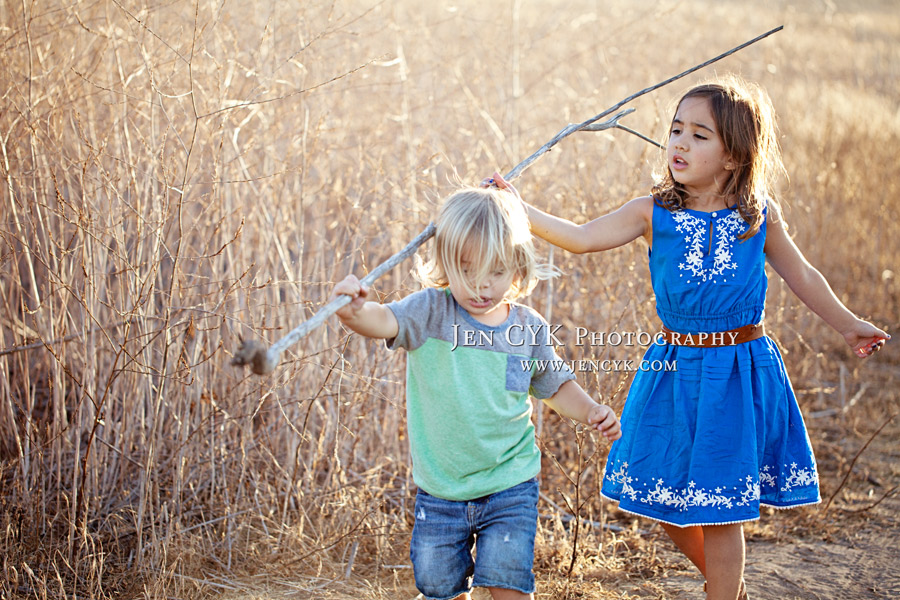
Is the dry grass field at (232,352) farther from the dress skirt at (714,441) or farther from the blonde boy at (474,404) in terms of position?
the blonde boy at (474,404)

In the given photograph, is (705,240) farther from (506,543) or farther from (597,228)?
(506,543)

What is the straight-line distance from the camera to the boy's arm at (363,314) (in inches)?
62.0

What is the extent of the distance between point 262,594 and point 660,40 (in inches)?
283

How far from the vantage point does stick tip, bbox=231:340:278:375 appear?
1.25 m

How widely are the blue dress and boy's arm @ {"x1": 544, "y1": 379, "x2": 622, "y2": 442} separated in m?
0.24

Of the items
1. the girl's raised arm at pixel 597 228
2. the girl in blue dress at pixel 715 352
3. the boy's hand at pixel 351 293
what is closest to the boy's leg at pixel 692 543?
the girl in blue dress at pixel 715 352

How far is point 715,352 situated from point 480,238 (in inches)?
29.5

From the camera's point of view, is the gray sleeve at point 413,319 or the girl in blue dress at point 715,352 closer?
the gray sleeve at point 413,319

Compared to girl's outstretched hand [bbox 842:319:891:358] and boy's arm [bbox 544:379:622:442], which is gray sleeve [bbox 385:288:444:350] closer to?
boy's arm [bbox 544:379:622:442]

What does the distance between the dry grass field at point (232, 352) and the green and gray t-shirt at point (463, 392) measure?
55 cm

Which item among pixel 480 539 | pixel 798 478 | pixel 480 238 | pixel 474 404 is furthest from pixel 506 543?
pixel 798 478

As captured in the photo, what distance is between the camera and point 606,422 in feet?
6.13

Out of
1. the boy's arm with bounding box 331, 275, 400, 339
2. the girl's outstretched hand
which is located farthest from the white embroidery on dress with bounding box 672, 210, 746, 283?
the boy's arm with bounding box 331, 275, 400, 339

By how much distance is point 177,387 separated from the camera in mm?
2678
